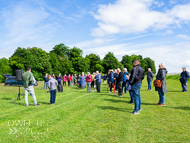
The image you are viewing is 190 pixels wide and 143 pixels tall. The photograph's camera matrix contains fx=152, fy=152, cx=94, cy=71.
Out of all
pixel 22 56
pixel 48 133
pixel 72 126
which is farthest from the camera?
pixel 22 56

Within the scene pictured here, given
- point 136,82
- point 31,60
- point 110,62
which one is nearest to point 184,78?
point 136,82

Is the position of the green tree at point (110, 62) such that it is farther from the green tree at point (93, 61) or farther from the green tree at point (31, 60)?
the green tree at point (31, 60)

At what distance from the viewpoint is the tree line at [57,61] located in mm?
49781

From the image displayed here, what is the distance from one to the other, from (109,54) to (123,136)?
76.3 m

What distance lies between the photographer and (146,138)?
4.22 metres

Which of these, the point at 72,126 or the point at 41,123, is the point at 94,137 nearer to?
the point at 72,126

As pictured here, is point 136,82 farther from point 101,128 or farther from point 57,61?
point 57,61

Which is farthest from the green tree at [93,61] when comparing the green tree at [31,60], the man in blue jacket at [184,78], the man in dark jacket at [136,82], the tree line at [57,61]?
the man in dark jacket at [136,82]

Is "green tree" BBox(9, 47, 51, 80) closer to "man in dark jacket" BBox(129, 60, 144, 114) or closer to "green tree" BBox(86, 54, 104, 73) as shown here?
"green tree" BBox(86, 54, 104, 73)

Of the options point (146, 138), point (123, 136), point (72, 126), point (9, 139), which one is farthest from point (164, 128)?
point (9, 139)

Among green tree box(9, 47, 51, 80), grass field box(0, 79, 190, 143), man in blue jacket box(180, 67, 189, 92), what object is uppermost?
green tree box(9, 47, 51, 80)

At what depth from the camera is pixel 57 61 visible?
61375mm

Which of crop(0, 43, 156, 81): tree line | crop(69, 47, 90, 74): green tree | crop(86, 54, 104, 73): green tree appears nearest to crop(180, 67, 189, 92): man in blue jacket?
crop(0, 43, 156, 81): tree line

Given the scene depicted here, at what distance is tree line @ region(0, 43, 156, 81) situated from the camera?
49.8 m
